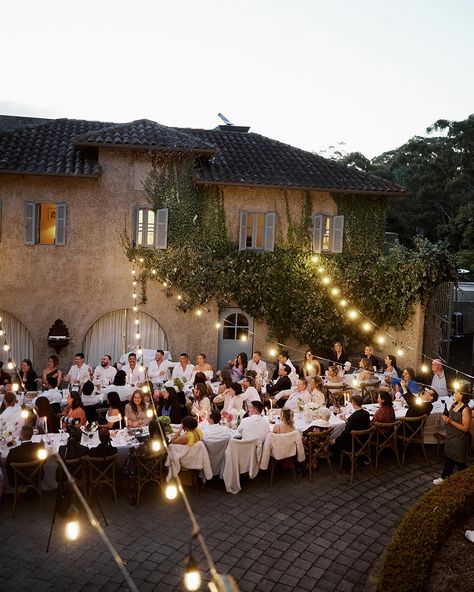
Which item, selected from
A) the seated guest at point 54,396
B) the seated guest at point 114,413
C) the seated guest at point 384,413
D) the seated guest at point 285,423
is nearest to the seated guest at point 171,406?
the seated guest at point 114,413

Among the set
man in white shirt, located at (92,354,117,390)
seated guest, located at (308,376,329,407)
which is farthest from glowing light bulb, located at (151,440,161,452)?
man in white shirt, located at (92,354,117,390)

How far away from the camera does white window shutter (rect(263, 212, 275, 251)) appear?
18188mm

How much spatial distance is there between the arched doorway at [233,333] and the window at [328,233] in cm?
327

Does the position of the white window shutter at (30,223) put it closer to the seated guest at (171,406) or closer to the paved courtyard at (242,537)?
the seated guest at (171,406)

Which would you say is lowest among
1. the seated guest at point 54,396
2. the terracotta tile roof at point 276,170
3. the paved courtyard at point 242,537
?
the paved courtyard at point 242,537

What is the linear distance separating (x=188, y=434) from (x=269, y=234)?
9607mm

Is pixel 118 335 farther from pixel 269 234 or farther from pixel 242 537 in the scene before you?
pixel 242 537

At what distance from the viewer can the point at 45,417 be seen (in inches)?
424

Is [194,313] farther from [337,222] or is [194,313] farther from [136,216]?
[337,222]

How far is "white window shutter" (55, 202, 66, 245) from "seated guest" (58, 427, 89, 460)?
358 inches

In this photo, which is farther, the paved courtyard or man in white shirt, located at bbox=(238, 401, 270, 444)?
man in white shirt, located at bbox=(238, 401, 270, 444)

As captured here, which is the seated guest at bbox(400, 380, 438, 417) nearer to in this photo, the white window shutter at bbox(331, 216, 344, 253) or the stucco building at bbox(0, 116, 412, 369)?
the stucco building at bbox(0, 116, 412, 369)

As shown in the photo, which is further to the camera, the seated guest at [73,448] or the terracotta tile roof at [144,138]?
the terracotta tile roof at [144,138]

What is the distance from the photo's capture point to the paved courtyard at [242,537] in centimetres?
741
